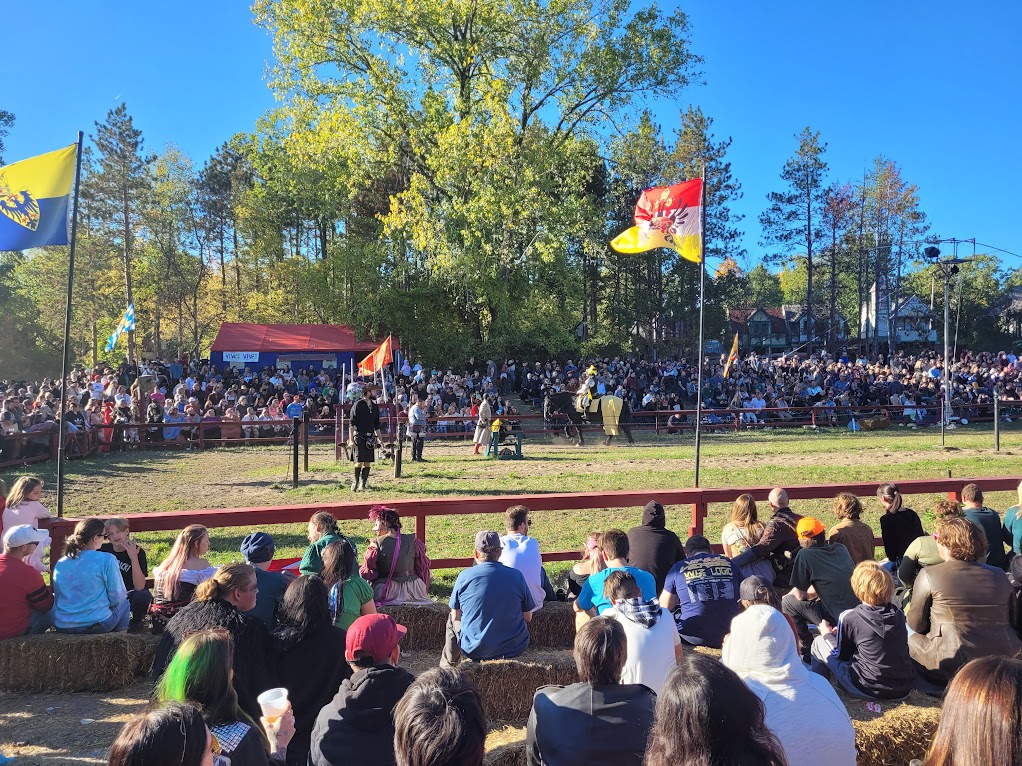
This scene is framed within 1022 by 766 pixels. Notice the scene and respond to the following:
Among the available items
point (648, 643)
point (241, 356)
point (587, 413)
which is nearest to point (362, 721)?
point (648, 643)

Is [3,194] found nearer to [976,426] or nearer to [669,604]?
[669,604]

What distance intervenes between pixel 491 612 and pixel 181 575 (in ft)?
7.36

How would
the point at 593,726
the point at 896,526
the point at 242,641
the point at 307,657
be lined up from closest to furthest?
the point at 593,726, the point at 242,641, the point at 307,657, the point at 896,526

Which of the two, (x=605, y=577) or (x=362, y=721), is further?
(x=605, y=577)

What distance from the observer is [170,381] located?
28719mm

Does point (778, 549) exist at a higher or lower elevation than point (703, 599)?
higher

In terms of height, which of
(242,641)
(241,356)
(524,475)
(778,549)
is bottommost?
(524,475)

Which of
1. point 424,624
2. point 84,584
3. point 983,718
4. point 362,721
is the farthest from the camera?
point 424,624

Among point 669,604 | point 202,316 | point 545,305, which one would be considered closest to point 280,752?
point 669,604

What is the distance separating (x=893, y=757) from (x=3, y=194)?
10.5 m

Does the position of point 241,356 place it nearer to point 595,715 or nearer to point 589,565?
point 589,565

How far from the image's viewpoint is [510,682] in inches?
189

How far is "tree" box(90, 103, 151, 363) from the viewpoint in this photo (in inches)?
1853

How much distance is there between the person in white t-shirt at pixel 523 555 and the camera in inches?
225
